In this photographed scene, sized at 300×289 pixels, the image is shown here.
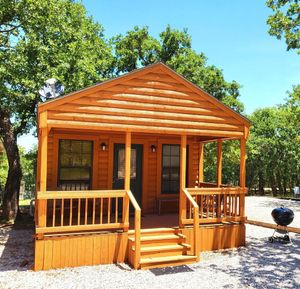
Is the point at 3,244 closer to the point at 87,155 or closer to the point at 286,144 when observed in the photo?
the point at 87,155

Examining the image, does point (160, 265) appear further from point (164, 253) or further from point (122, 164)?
point (122, 164)

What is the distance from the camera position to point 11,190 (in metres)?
11.5

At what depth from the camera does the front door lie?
9.07 metres

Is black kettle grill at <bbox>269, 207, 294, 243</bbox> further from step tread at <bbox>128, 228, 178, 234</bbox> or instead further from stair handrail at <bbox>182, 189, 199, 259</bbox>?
step tread at <bbox>128, 228, 178, 234</bbox>

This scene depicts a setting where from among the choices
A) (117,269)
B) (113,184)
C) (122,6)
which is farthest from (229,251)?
(122,6)

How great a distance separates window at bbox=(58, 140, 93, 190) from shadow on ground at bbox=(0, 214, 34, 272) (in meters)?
1.81

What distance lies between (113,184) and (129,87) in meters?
3.30

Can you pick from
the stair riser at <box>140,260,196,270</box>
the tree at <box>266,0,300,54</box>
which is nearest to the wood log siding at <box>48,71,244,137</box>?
the stair riser at <box>140,260,196,270</box>

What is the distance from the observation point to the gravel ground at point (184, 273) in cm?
527

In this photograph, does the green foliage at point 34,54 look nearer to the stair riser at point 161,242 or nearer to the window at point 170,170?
the window at point 170,170

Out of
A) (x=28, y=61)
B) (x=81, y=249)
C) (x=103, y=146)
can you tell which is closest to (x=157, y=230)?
(x=81, y=249)

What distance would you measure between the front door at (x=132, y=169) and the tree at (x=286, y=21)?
19.0 feet

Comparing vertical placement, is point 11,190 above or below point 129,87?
below

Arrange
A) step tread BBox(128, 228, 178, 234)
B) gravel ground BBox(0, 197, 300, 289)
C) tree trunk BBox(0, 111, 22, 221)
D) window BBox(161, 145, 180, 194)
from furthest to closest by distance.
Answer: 1. tree trunk BBox(0, 111, 22, 221)
2. window BBox(161, 145, 180, 194)
3. step tread BBox(128, 228, 178, 234)
4. gravel ground BBox(0, 197, 300, 289)
